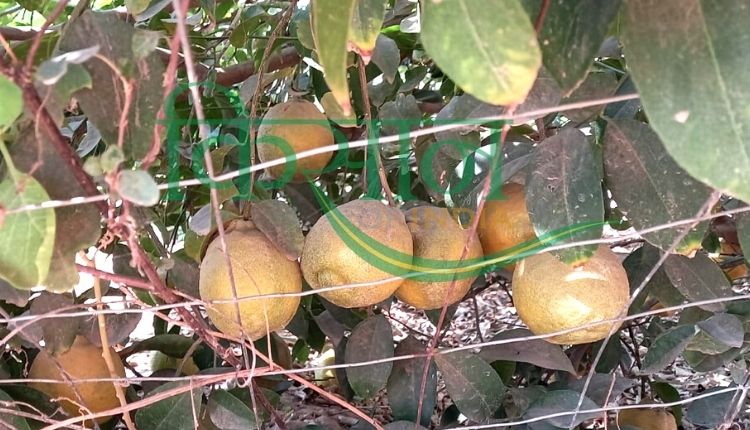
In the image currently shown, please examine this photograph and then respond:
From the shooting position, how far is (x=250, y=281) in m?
0.79

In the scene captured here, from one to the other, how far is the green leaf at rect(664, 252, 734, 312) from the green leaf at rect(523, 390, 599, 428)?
0.20m

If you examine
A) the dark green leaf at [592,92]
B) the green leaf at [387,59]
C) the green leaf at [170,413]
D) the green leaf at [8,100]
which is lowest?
the green leaf at [170,413]

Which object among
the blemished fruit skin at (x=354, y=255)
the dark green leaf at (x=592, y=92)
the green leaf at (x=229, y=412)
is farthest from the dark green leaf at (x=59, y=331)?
the dark green leaf at (x=592, y=92)

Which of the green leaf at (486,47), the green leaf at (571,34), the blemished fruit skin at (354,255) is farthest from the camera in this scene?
the blemished fruit skin at (354,255)

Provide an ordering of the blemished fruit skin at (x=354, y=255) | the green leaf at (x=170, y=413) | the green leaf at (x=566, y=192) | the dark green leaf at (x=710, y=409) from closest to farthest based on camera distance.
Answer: the green leaf at (x=566, y=192), the blemished fruit skin at (x=354, y=255), the green leaf at (x=170, y=413), the dark green leaf at (x=710, y=409)

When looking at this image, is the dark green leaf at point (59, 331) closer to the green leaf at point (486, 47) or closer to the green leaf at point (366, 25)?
the green leaf at point (366, 25)

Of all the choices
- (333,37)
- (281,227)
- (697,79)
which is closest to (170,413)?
(281,227)

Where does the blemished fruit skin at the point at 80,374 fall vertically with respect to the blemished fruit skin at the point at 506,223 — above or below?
below

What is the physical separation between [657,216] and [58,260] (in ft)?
1.87

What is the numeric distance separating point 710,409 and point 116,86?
3.04 ft

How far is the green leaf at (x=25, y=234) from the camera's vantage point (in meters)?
0.52

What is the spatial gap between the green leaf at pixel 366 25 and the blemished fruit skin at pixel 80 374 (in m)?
0.64

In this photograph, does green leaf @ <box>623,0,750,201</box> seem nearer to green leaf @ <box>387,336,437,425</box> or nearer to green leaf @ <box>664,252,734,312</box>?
green leaf @ <box>664,252,734,312</box>

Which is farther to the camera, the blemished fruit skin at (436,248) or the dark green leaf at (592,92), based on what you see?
the blemished fruit skin at (436,248)
